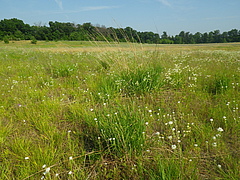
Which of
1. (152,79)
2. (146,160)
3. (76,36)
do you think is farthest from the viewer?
(76,36)

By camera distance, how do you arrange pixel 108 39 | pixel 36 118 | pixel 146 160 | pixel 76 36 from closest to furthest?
pixel 146 160 → pixel 36 118 → pixel 108 39 → pixel 76 36

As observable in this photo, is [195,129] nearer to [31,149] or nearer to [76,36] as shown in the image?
[31,149]

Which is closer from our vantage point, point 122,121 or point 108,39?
point 122,121

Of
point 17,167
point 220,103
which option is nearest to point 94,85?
point 17,167

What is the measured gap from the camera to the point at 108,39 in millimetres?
4961

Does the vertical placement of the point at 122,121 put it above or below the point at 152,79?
below

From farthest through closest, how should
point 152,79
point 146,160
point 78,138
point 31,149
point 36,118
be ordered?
1. point 152,79
2. point 36,118
3. point 78,138
4. point 31,149
5. point 146,160

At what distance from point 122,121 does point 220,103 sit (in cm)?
246

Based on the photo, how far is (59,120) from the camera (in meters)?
2.75

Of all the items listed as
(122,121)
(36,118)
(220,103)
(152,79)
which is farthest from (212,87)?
(36,118)

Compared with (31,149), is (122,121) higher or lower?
higher

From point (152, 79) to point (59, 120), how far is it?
99.0 inches

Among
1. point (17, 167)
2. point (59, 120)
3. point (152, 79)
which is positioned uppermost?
point (152, 79)

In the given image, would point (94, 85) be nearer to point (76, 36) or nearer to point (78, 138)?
point (78, 138)
